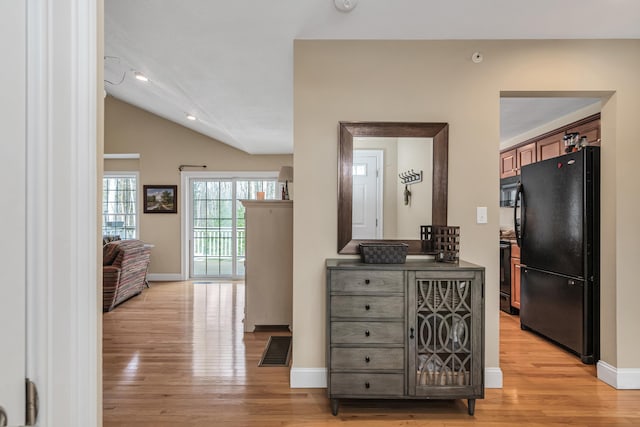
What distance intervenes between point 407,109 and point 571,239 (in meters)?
1.76

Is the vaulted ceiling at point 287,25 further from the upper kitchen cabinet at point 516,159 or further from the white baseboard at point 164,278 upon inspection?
the white baseboard at point 164,278

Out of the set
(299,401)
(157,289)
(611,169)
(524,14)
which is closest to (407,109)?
(524,14)

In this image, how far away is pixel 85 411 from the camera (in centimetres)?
67

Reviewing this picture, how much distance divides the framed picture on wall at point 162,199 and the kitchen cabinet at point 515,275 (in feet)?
17.8

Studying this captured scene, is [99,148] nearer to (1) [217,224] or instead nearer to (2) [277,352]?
(2) [277,352]

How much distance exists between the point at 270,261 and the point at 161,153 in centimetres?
387

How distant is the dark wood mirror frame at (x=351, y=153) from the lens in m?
2.34

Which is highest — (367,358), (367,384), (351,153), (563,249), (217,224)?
(351,153)

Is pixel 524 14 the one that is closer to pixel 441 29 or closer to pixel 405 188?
pixel 441 29

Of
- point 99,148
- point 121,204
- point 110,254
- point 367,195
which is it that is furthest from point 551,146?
point 121,204

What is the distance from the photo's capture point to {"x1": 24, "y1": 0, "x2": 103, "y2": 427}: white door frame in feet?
1.88

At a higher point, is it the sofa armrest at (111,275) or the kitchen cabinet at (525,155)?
the kitchen cabinet at (525,155)

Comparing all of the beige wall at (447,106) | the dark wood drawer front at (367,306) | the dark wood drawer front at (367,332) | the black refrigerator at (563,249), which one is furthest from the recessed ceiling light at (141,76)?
the black refrigerator at (563,249)

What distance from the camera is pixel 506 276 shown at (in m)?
3.98
